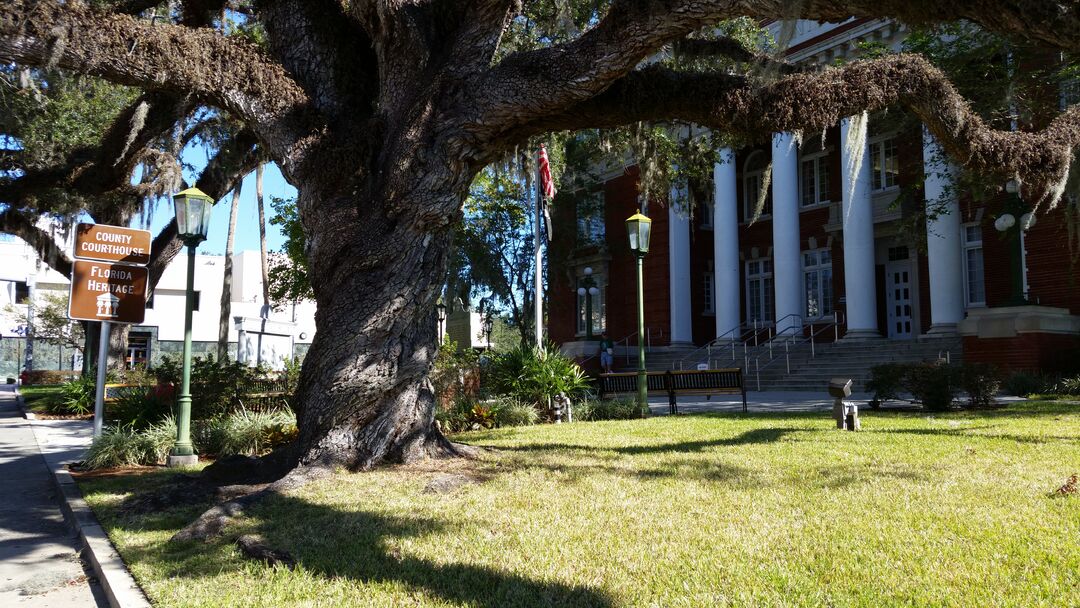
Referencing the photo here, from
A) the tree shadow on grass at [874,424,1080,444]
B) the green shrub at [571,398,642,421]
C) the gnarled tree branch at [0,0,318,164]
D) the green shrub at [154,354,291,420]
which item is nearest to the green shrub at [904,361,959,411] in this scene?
the tree shadow on grass at [874,424,1080,444]

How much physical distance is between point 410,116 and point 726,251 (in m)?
21.5

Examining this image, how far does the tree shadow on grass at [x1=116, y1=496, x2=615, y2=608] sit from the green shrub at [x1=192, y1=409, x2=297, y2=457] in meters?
4.50

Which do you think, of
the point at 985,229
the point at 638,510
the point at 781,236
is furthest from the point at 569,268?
the point at 638,510

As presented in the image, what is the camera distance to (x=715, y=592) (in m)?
3.74

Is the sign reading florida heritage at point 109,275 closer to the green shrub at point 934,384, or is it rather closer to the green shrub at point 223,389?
the green shrub at point 223,389

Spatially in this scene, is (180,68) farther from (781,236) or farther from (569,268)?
(569,268)

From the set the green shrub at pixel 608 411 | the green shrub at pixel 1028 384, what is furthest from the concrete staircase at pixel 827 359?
the green shrub at pixel 608 411

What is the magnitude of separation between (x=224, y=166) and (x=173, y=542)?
41.0 feet

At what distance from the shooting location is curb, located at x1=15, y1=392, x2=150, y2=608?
4.27 meters

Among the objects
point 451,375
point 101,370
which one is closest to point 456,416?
point 451,375

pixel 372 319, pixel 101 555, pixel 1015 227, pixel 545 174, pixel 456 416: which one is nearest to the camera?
pixel 101 555

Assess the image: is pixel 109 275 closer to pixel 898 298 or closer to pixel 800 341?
pixel 800 341

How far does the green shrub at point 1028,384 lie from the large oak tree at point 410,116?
30.8ft

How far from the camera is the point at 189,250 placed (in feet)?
33.9
